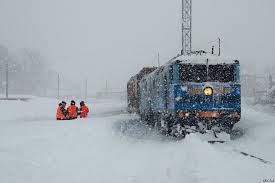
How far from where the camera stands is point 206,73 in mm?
14594

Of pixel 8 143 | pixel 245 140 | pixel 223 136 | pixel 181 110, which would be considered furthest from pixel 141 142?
pixel 8 143

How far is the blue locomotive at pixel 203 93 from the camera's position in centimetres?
1423

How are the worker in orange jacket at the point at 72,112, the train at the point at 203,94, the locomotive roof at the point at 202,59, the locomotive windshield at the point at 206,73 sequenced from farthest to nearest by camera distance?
the worker in orange jacket at the point at 72,112, the locomotive roof at the point at 202,59, the locomotive windshield at the point at 206,73, the train at the point at 203,94

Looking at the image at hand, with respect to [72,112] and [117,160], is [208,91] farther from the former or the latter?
[72,112]

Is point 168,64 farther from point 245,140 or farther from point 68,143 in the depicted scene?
point 68,143

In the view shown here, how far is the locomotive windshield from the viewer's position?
47.7 ft

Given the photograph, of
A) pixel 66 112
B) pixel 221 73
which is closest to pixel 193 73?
pixel 221 73

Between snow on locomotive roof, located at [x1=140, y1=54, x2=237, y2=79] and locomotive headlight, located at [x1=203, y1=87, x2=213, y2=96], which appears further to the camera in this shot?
snow on locomotive roof, located at [x1=140, y1=54, x2=237, y2=79]

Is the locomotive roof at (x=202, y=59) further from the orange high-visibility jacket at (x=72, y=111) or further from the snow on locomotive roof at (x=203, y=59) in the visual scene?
the orange high-visibility jacket at (x=72, y=111)

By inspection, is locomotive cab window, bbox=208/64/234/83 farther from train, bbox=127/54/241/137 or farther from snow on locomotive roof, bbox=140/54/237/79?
snow on locomotive roof, bbox=140/54/237/79

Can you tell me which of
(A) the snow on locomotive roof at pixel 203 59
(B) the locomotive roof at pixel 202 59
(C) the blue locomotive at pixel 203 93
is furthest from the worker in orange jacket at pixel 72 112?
(A) the snow on locomotive roof at pixel 203 59

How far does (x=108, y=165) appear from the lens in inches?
378

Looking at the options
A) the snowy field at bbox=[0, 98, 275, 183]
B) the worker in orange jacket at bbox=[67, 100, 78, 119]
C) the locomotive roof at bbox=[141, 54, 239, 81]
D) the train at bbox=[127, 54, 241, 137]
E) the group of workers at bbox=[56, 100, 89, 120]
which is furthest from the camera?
the worker in orange jacket at bbox=[67, 100, 78, 119]

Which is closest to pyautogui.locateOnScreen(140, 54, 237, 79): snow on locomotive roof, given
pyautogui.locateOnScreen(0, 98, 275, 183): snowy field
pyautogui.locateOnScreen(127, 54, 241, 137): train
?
pyautogui.locateOnScreen(127, 54, 241, 137): train
